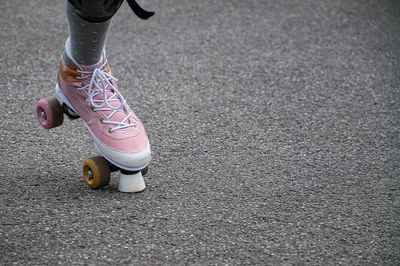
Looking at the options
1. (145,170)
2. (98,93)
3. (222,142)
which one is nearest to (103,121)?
(98,93)

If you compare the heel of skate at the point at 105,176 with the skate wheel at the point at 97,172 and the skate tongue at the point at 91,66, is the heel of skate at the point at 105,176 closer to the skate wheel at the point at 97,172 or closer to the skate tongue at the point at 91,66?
the skate wheel at the point at 97,172

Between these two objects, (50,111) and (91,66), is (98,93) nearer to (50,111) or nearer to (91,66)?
(91,66)

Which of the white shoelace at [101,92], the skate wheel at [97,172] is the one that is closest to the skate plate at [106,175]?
the skate wheel at [97,172]

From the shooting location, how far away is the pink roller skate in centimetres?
180

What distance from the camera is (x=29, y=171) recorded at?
1973 mm

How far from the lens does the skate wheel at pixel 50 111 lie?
6.48 feet

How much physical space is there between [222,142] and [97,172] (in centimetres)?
65

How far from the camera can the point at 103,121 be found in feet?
6.12

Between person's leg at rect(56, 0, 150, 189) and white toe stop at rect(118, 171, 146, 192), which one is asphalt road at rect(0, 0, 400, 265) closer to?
white toe stop at rect(118, 171, 146, 192)

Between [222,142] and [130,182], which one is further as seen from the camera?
[222,142]

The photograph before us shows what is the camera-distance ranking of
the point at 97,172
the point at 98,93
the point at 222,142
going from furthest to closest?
the point at 222,142
the point at 98,93
the point at 97,172

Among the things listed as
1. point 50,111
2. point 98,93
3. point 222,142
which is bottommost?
point 222,142

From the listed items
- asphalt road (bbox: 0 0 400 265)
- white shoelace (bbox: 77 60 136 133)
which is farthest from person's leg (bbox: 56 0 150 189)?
asphalt road (bbox: 0 0 400 265)

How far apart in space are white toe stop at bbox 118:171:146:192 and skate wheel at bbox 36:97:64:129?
35cm
